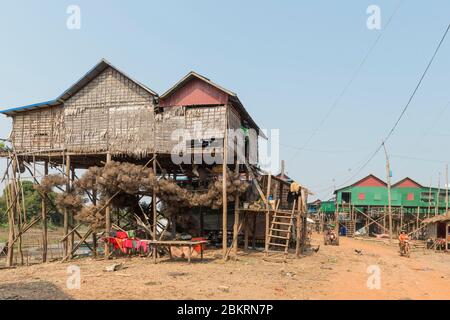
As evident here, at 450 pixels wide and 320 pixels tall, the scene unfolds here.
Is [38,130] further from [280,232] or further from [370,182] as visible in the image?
[370,182]

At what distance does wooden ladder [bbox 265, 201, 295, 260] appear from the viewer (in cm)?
1764

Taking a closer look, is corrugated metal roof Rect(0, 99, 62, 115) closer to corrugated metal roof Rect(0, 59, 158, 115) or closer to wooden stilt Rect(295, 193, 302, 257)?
corrugated metal roof Rect(0, 59, 158, 115)

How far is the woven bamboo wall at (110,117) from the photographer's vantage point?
1917 cm

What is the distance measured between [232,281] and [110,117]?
35.6 feet

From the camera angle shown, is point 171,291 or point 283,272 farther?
point 283,272

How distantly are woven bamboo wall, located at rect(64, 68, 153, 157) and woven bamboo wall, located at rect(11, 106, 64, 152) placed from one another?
0.61 meters

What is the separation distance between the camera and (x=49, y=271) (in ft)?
50.5

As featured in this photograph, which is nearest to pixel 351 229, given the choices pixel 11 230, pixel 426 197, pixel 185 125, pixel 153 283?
Result: pixel 426 197

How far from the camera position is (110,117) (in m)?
19.6

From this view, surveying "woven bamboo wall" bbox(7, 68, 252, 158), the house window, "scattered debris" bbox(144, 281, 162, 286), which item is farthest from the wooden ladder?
the house window
